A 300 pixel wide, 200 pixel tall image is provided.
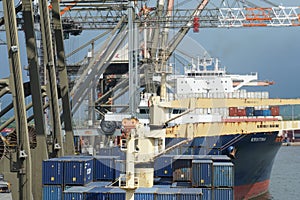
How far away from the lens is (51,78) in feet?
95.1

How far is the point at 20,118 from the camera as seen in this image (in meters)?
24.6

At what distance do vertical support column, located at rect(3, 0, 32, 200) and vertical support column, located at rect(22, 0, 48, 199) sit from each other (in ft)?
4.60

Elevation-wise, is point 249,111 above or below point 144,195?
above

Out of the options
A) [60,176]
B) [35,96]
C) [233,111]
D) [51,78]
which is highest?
[51,78]

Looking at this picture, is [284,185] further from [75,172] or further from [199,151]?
[75,172]

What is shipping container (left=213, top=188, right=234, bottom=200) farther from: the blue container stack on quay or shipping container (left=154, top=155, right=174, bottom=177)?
shipping container (left=154, top=155, right=174, bottom=177)

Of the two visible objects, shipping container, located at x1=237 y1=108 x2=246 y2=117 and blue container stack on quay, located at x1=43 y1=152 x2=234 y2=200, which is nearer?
blue container stack on quay, located at x1=43 y1=152 x2=234 y2=200

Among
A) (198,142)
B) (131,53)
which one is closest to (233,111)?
(198,142)

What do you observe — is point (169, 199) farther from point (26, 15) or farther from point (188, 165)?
point (26, 15)

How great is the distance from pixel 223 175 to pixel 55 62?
14.9m

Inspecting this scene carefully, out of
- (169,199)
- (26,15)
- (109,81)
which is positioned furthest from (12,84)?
(109,81)

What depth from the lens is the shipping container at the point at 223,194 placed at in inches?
872

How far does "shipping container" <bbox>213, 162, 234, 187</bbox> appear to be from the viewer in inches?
882

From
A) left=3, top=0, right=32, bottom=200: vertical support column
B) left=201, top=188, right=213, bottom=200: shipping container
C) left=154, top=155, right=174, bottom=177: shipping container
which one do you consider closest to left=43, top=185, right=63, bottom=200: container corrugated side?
left=3, top=0, right=32, bottom=200: vertical support column
